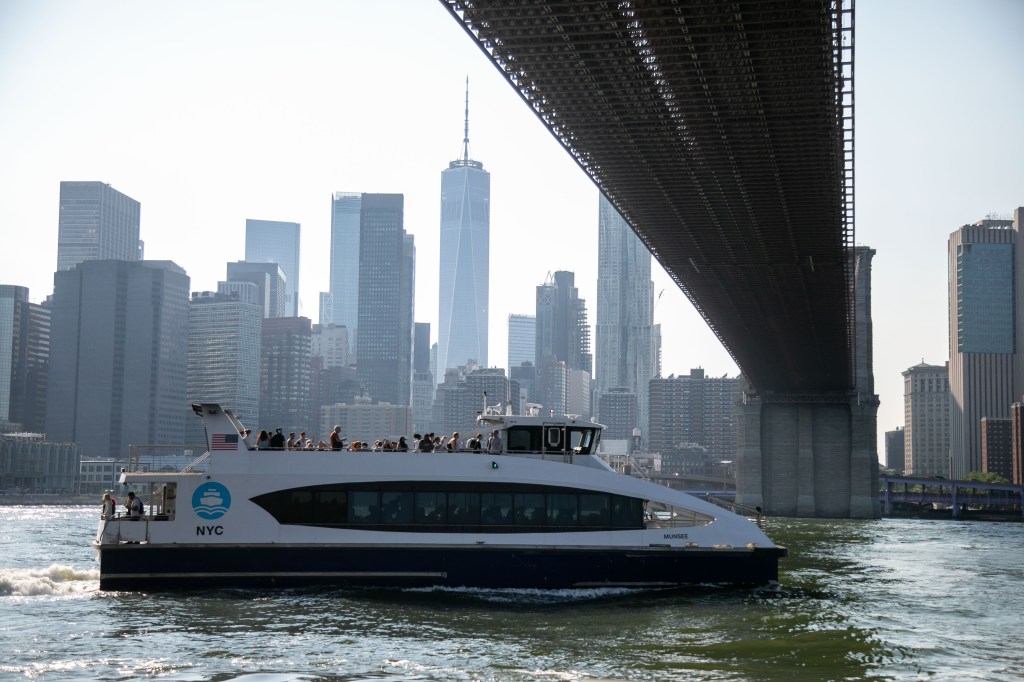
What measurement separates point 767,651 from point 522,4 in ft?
40.1

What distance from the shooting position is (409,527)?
22188mm

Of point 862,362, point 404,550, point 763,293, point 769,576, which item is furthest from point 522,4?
point 862,362

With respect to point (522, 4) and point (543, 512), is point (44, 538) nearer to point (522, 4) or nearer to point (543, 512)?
point (543, 512)

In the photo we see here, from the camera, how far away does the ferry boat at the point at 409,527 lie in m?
21.7

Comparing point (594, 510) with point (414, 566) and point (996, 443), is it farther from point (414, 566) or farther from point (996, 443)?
point (996, 443)

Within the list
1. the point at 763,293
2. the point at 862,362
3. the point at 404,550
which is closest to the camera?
the point at 404,550

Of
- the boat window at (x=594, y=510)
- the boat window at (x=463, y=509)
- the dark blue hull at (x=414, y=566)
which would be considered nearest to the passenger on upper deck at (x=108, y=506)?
the dark blue hull at (x=414, y=566)

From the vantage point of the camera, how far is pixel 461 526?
2225 centimetres

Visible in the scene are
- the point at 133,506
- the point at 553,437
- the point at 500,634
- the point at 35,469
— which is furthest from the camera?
the point at 35,469

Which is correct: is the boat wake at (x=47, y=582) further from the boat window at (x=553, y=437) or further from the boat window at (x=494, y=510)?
the boat window at (x=553, y=437)

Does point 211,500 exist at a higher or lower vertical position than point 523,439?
lower

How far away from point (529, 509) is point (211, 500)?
5.88m

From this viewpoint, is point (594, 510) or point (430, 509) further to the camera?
point (594, 510)

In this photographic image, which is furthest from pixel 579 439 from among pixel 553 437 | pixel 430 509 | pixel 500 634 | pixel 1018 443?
pixel 1018 443
